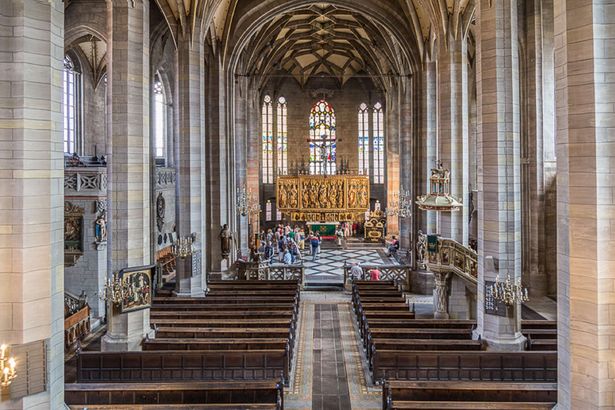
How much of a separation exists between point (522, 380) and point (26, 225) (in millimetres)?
10096

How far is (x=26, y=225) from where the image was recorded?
750cm

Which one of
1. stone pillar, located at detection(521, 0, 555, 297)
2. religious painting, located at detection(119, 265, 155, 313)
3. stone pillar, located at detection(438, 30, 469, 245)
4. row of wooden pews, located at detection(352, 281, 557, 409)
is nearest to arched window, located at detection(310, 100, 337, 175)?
stone pillar, located at detection(521, 0, 555, 297)

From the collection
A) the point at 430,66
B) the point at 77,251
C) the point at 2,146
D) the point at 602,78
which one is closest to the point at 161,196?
the point at 77,251

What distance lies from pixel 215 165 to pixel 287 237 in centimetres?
1125

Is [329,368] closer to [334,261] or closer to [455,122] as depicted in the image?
[455,122]

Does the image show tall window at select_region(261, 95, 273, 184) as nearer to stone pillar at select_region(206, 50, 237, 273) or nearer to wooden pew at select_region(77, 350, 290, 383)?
stone pillar at select_region(206, 50, 237, 273)

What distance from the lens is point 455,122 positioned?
1848cm

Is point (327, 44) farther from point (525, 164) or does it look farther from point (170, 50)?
point (525, 164)

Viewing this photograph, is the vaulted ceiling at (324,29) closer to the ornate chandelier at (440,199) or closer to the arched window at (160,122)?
the arched window at (160,122)

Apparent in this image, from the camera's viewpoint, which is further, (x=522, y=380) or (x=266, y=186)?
(x=266, y=186)

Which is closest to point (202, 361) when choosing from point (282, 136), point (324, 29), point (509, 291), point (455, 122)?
point (509, 291)

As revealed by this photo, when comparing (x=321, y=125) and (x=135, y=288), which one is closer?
(x=135, y=288)

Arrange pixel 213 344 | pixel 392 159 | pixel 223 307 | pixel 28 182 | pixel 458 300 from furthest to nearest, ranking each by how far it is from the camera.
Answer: pixel 392 159 < pixel 458 300 < pixel 223 307 < pixel 213 344 < pixel 28 182

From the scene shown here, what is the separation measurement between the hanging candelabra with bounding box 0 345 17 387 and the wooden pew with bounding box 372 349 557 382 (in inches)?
275
